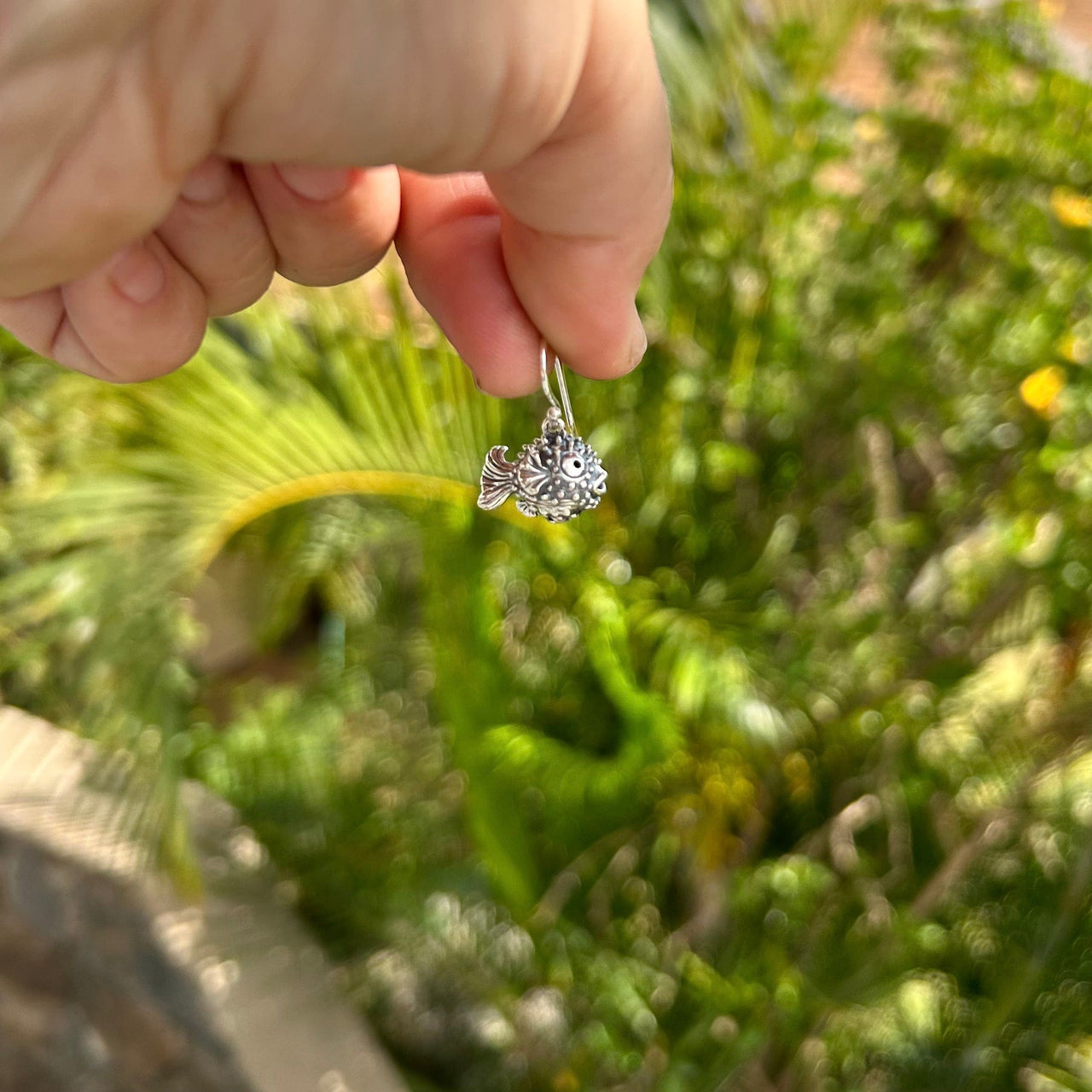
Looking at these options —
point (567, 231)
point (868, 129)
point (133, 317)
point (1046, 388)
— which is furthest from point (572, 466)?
point (868, 129)

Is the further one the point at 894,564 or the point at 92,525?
the point at 894,564

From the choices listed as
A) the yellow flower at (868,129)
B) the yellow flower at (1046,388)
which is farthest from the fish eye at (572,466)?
the yellow flower at (868,129)

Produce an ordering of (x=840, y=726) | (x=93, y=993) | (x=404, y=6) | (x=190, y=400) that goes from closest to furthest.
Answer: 1. (x=404, y=6)
2. (x=190, y=400)
3. (x=840, y=726)
4. (x=93, y=993)

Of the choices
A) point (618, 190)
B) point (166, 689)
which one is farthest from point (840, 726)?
point (618, 190)

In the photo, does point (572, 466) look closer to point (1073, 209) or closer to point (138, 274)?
point (138, 274)

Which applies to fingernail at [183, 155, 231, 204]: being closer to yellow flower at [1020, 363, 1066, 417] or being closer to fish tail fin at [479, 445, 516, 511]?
fish tail fin at [479, 445, 516, 511]

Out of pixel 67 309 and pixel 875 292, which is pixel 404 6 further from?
pixel 875 292
